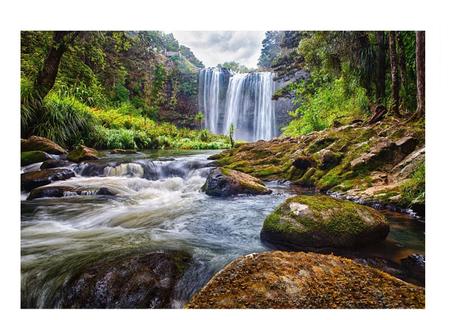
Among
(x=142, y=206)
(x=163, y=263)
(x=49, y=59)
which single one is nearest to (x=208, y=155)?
(x=142, y=206)

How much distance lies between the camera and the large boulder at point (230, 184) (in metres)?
3.20

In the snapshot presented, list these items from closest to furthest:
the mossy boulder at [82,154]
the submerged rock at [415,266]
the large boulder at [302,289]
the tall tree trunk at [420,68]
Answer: the large boulder at [302,289] → the submerged rock at [415,266] → the tall tree trunk at [420,68] → the mossy boulder at [82,154]

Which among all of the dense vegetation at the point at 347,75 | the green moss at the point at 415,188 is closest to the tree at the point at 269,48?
the dense vegetation at the point at 347,75

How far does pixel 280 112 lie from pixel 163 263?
2081 mm

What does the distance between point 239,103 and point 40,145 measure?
2019mm

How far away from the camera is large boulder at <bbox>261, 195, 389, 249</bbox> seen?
2.34 metres

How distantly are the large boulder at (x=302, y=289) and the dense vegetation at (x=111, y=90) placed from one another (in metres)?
1.63

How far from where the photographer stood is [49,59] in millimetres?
2918

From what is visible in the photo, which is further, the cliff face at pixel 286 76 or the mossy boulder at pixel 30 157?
the cliff face at pixel 286 76

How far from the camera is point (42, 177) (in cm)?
287

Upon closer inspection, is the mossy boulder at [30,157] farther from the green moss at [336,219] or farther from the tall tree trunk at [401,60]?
the tall tree trunk at [401,60]

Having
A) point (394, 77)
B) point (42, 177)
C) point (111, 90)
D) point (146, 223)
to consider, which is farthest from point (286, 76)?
point (42, 177)

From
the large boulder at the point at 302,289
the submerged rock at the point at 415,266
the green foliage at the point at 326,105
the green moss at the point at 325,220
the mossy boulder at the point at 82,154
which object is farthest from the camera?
the green foliage at the point at 326,105

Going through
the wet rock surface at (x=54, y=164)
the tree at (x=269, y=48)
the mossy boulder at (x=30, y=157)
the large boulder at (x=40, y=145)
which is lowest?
the wet rock surface at (x=54, y=164)
